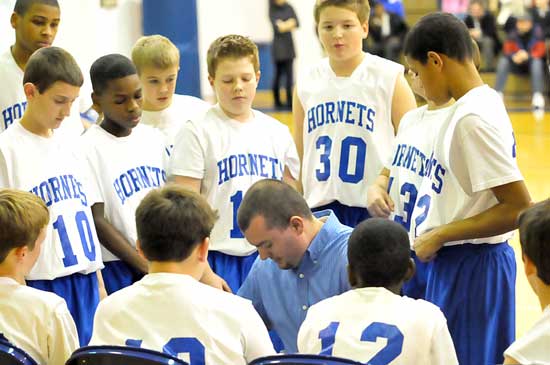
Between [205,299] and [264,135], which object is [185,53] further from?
[205,299]

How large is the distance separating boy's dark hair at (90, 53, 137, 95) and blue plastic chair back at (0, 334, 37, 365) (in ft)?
5.57

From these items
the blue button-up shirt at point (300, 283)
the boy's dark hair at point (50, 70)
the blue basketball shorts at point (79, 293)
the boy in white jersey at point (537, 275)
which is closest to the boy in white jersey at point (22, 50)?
the boy's dark hair at point (50, 70)

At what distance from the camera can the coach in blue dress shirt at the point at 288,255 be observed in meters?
3.26

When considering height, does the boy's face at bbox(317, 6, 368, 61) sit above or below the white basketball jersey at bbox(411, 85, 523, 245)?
above

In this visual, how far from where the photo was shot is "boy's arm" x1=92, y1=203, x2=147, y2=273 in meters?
4.16

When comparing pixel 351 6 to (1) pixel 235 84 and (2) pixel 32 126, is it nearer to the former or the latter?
(1) pixel 235 84

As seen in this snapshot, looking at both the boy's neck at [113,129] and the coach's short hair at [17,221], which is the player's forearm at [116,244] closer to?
the boy's neck at [113,129]

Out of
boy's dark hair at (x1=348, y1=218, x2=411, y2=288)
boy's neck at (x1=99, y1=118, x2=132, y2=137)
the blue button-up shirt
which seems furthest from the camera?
boy's neck at (x1=99, y1=118, x2=132, y2=137)

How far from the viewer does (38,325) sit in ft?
9.89

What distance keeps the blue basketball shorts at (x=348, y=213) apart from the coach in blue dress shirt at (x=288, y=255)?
3.78ft

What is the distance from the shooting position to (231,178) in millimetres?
4402

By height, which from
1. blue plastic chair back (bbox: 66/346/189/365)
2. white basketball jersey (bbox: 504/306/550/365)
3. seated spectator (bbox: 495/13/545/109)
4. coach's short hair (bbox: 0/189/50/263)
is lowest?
seated spectator (bbox: 495/13/545/109)

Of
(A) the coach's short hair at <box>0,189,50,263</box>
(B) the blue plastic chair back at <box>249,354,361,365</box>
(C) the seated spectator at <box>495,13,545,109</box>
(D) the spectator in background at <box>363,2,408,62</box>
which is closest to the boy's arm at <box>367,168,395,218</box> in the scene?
(A) the coach's short hair at <box>0,189,50,263</box>

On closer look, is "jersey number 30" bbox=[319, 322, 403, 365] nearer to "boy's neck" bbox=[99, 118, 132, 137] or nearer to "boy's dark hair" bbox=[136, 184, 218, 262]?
"boy's dark hair" bbox=[136, 184, 218, 262]
